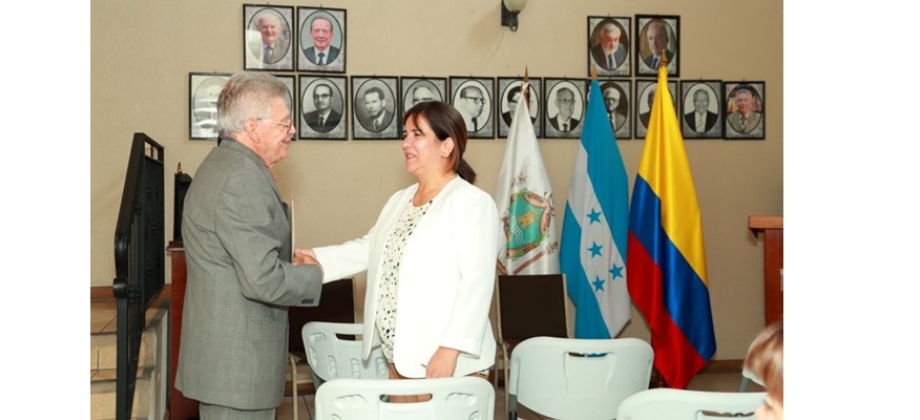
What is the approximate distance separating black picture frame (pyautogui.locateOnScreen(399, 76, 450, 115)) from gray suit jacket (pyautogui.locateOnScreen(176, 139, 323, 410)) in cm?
347

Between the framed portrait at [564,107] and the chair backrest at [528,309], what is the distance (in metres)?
1.25

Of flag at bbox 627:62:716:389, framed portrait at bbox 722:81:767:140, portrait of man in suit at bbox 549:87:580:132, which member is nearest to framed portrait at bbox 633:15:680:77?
framed portrait at bbox 722:81:767:140

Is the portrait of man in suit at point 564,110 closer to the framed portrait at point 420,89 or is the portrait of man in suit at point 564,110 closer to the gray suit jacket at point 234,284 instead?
the framed portrait at point 420,89

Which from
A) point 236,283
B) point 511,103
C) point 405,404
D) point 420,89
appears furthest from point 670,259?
point 405,404

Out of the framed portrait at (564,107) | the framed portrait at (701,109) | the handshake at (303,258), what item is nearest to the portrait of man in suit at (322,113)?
the framed portrait at (564,107)

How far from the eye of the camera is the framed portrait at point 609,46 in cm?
670

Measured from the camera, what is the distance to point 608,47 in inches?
265

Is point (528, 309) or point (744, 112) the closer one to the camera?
point (528, 309)

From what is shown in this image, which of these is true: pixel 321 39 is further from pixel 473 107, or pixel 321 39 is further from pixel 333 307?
pixel 333 307

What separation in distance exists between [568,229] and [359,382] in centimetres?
398

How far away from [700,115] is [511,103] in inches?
54.8

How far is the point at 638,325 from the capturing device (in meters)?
6.81
